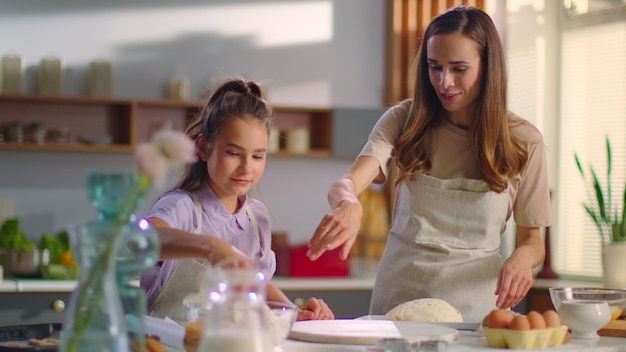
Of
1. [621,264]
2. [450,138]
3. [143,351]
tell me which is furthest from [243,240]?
[621,264]

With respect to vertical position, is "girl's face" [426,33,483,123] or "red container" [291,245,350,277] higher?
"girl's face" [426,33,483,123]

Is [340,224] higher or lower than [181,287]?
higher

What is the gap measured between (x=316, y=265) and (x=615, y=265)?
1.50m

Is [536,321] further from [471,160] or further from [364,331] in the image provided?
[471,160]

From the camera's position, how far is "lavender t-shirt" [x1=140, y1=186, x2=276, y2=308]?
1.91 metres

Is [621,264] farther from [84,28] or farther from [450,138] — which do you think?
[84,28]

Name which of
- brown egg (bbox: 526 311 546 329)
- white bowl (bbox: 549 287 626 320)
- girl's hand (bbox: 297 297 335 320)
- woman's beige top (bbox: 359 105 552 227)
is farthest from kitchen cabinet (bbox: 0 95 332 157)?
brown egg (bbox: 526 311 546 329)

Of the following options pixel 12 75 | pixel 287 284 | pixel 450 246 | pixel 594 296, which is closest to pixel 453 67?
pixel 450 246

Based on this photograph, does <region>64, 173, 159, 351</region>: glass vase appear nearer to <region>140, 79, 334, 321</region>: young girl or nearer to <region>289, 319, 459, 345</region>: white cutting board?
<region>289, 319, 459, 345</region>: white cutting board

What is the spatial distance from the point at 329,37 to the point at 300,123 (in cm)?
49

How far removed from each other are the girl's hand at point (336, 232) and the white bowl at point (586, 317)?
433 mm

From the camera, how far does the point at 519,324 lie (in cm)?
150

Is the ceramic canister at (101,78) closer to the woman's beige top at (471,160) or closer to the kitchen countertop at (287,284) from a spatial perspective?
the kitchen countertop at (287,284)

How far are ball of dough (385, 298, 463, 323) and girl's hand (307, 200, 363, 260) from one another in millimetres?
172
